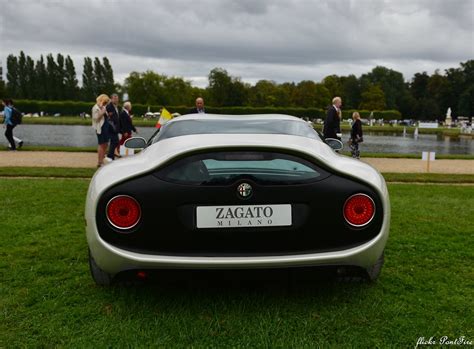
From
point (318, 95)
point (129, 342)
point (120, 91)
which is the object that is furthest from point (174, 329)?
point (120, 91)

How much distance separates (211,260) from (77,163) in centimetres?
1139

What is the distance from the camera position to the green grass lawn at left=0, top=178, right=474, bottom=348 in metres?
2.71

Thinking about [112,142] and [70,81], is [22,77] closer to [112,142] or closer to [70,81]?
[70,81]

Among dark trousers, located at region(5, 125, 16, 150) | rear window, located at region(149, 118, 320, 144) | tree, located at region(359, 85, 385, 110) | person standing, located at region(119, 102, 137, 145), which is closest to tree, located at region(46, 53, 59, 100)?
tree, located at region(359, 85, 385, 110)

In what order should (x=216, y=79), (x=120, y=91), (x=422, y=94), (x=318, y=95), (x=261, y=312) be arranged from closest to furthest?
(x=261, y=312) → (x=216, y=79) → (x=318, y=95) → (x=120, y=91) → (x=422, y=94)

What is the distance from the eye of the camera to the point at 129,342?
2639 mm

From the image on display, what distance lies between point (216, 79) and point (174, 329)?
92816mm

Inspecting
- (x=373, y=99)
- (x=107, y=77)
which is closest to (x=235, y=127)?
(x=107, y=77)

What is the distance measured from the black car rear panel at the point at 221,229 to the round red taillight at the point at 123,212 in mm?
28

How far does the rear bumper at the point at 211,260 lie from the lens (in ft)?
8.98

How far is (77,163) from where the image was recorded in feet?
43.8

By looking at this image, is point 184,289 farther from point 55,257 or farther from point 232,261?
point 55,257

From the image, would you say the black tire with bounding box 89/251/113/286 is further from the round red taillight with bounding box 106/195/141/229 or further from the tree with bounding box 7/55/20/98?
the tree with bounding box 7/55/20/98

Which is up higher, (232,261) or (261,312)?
(232,261)
